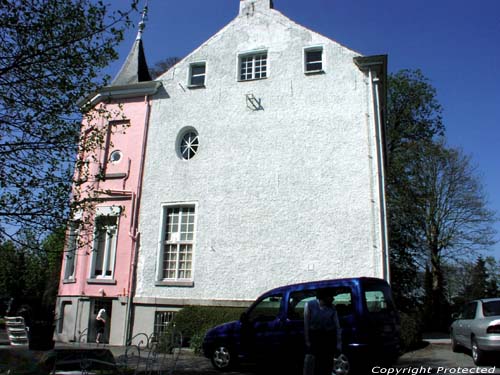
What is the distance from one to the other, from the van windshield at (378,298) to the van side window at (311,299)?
14.5 inches

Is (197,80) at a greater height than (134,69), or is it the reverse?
(134,69)

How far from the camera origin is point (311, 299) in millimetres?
8453

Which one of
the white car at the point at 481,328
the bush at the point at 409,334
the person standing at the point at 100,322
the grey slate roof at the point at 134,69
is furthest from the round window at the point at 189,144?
the white car at the point at 481,328

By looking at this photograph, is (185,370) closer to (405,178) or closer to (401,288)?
(401,288)

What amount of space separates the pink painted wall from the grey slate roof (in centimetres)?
140

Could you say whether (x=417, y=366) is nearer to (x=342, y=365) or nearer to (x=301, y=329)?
(x=342, y=365)

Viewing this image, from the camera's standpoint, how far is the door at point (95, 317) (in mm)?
15860

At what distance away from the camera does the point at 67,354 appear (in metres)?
7.52

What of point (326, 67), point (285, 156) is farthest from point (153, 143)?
point (326, 67)

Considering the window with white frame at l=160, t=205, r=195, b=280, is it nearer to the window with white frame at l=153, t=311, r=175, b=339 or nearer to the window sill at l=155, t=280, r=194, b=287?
the window sill at l=155, t=280, r=194, b=287

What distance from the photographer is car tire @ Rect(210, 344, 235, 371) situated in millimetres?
9745

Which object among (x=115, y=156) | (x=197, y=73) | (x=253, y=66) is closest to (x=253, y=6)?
(x=253, y=66)

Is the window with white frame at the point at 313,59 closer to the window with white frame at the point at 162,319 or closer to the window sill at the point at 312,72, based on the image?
the window sill at the point at 312,72

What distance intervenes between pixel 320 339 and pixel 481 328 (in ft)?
18.6
